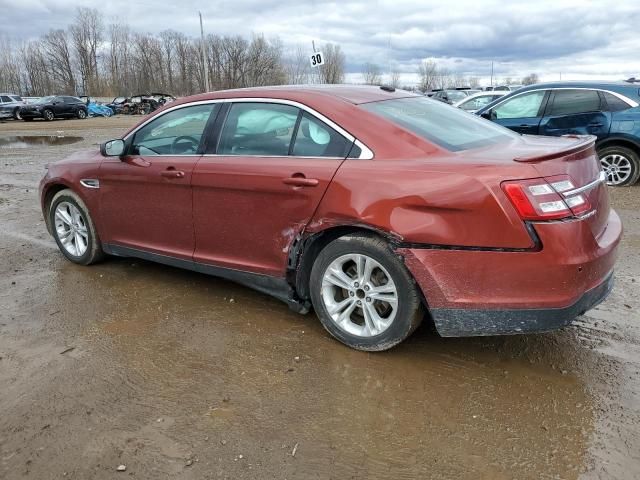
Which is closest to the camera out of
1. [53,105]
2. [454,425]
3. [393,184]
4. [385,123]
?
[454,425]

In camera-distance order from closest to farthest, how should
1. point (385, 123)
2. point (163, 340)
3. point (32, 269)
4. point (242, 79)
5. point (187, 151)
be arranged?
1. point (385, 123)
2. point (163, 340)
3. point (187, 151)
4. point (32, 269)
5. point (242, 79)

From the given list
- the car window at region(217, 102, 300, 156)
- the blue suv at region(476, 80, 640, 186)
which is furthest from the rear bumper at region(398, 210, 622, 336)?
the blue suv at region(476, 80, 640, 186)

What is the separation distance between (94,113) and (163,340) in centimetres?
4086

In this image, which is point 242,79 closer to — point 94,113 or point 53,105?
point 94,113

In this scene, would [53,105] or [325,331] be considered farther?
[53,105]

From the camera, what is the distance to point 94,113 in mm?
39969

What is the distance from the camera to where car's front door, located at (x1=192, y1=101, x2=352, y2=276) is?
337 cm

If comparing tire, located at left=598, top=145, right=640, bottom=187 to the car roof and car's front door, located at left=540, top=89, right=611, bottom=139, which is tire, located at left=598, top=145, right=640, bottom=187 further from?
the car roof

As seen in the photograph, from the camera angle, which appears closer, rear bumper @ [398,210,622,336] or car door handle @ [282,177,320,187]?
rear bumper @ [398,210,622,336]

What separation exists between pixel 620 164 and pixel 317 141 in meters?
6.95

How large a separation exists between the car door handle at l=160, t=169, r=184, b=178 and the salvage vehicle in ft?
0.04

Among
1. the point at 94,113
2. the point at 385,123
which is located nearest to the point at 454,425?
the point at 385,123

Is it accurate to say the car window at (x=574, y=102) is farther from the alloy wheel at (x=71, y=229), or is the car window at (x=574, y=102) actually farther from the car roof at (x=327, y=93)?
the alloy wheel at (x=71, y=229)

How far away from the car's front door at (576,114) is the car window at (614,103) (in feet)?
0.18
